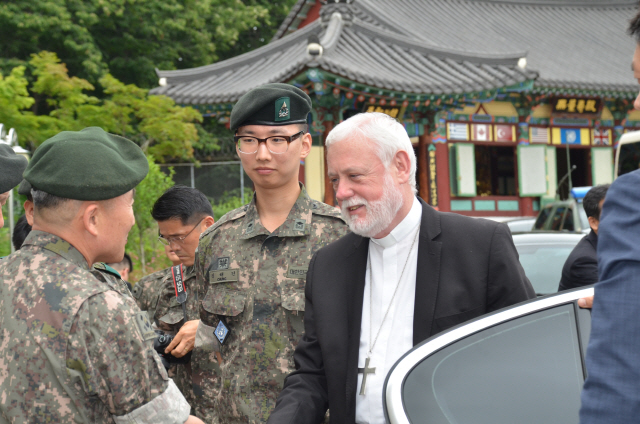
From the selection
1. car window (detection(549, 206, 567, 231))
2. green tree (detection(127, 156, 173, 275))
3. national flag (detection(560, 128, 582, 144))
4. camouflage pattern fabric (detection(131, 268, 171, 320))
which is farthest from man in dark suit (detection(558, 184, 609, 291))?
national flag (detection(560, 128, 582, 144))

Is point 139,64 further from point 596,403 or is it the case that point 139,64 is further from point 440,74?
point 596,403

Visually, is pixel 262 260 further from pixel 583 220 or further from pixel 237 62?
pixel 237 62

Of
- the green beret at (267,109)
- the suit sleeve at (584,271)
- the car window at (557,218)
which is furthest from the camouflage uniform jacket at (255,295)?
the car window at (557,218)

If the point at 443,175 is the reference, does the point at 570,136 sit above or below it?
above

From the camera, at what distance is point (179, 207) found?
3252 mm

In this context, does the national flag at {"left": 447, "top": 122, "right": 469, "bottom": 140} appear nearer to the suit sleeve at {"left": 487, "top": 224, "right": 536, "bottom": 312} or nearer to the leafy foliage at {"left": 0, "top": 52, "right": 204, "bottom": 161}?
the leafy foliage at {"left": 0, "top": 52, "right": 204, "bottom": 161}

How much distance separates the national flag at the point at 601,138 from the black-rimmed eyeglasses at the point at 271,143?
1462 centimetres

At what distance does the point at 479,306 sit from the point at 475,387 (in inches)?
14.1

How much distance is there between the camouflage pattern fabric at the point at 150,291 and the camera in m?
3.48

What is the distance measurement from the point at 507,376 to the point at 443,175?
1223 cm

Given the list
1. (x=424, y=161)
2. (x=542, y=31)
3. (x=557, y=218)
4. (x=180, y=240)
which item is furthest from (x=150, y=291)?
(x=542, y=31)

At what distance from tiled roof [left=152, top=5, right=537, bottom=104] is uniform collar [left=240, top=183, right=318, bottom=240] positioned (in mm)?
7920

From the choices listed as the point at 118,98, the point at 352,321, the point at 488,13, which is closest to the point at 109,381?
the point at 352,321

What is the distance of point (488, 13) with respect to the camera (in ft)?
59.1
